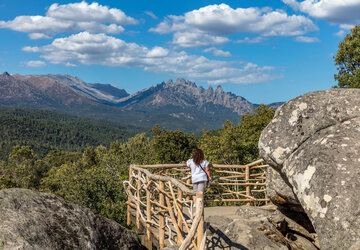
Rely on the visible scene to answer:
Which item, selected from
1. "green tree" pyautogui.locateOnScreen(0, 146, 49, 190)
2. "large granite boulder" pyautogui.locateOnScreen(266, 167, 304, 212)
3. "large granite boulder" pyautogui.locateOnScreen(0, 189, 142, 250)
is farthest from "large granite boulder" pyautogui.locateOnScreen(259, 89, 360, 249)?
"green tree" pyautogui.locateOnScreen(0, 146, 49, 190)

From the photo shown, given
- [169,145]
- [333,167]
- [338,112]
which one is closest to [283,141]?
[338,112]

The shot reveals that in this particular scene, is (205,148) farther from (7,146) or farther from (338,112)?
(7,146)

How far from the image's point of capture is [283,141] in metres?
6.21

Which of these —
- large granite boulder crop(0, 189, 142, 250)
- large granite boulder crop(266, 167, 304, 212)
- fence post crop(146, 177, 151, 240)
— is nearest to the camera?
large granite boulder crop(0, 189, 142, 250)

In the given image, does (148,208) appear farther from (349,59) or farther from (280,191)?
(349,59)

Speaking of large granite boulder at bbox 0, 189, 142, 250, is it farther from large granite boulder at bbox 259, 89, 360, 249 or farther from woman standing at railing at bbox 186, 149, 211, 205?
large granite boulder at bbox 259, 89, 360, 249

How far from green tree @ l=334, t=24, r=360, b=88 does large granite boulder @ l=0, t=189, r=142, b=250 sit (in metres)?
26.1

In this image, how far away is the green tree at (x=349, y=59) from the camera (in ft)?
90.2

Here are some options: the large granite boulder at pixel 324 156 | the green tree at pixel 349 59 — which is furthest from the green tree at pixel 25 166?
the large granite boulder at pixel 324 156

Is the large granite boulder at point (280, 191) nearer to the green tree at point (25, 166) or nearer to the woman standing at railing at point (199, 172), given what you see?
the woman standing at railing at point (199, 172)

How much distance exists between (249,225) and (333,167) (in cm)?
360

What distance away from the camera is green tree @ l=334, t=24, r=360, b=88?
2750cm

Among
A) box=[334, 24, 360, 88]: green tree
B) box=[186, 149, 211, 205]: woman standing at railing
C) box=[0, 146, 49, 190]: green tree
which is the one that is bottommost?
box=[0, 146, 49, 190]: green tree

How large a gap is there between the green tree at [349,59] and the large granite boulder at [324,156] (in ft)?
78.0
